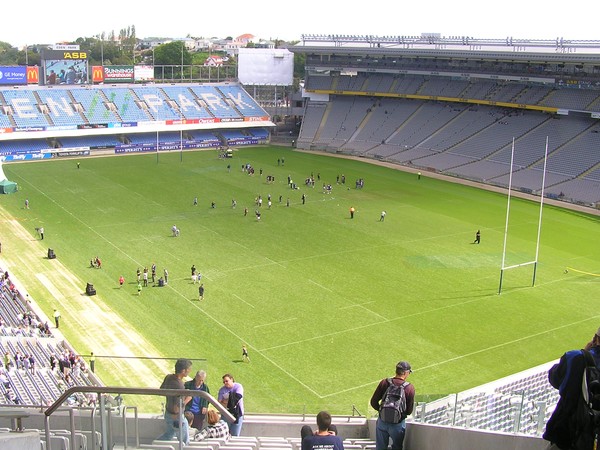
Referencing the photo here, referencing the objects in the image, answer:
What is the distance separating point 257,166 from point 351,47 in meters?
24.4

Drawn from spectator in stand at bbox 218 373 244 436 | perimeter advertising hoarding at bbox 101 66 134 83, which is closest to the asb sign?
perimeter advertising hoarding at bbox 101 66 134 83

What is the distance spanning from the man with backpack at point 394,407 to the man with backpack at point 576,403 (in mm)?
2859

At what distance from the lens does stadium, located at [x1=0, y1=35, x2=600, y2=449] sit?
65.8ft

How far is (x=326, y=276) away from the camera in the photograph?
35.8 meters

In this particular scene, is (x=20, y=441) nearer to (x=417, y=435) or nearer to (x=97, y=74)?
(x=417, y=435)

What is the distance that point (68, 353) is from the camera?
979 inches

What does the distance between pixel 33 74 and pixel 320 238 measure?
48.3 metres

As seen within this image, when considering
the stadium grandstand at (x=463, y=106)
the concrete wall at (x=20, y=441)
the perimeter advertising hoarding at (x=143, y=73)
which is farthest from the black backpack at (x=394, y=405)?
the perimeter advertising hoarding at (x=143, y=73)

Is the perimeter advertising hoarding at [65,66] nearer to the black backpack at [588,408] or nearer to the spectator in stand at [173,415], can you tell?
the spectator in stand at [173,415]

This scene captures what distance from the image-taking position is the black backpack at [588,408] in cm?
631

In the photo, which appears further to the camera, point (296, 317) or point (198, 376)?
point (296, 317)

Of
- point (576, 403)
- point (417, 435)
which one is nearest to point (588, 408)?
point (576, 403)

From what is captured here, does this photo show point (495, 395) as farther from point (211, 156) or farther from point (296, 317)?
point (211, 156)

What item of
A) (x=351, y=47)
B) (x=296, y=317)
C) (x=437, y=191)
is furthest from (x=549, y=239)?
(x=351, y=47)
